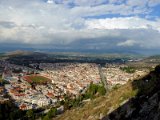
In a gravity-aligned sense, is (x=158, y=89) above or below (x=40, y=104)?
above

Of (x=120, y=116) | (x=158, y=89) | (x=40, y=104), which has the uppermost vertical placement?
(x=158, y=89)

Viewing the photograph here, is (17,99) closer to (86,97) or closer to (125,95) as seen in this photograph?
(86,97)

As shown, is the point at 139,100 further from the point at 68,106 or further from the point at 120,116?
the point at 68,106

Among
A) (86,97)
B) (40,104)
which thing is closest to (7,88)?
(40,104)

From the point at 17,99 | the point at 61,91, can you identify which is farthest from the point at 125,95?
the point at 61,91

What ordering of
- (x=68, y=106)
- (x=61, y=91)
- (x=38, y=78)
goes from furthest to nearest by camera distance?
(x=38, y=78), (x=61, y=91), (x=68, y=106)

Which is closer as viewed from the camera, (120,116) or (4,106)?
(120,116)

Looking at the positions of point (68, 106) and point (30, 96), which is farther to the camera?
point (30, 96)

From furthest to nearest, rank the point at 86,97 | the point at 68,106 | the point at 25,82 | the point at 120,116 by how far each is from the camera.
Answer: the point at 25,82, the point at 86,97, the point at 68,106, the point at 120,116

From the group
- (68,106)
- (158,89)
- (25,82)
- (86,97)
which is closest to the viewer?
(158,89)
